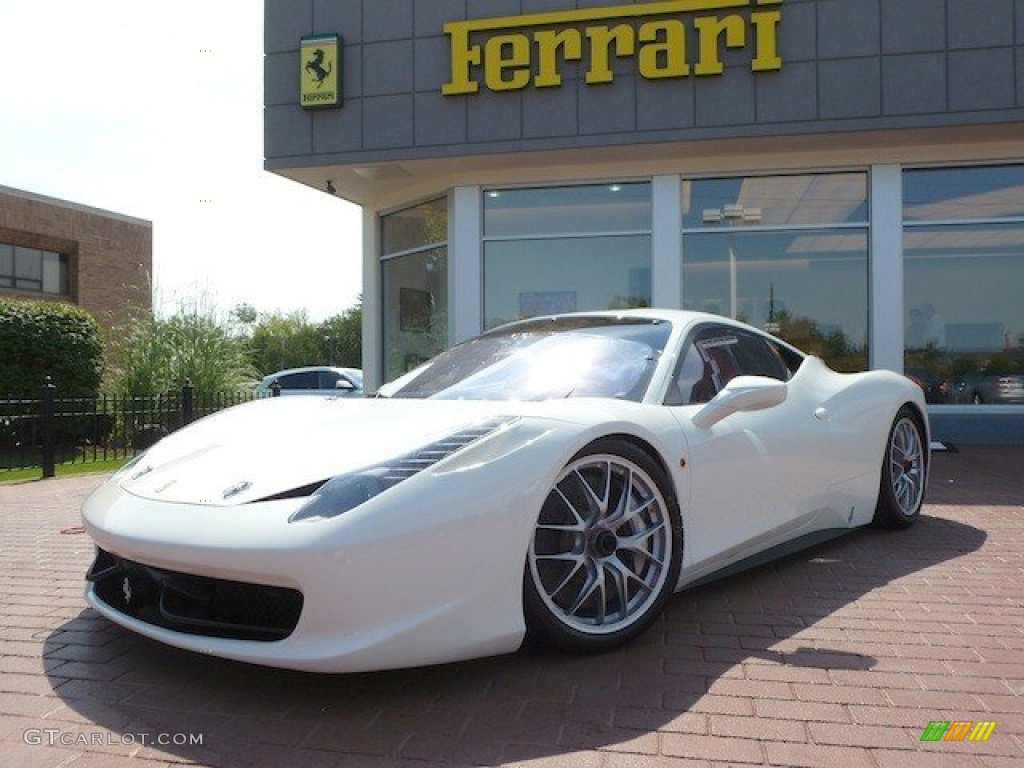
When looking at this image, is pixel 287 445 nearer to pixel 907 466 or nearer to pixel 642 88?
pixel 907 466

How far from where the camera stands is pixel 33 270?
933 inches

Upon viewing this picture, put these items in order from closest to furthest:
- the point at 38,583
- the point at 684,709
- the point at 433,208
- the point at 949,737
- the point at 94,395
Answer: the point at 949,737
the point at 684,709
the point at 38,583
the point at 433,208
the point at 94,395

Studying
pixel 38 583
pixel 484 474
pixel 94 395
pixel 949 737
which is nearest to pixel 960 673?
pixel 949 737

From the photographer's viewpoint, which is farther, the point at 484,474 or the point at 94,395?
the point at 94,395

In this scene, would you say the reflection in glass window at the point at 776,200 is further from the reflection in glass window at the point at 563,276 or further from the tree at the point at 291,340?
the tree at the point at 291,340

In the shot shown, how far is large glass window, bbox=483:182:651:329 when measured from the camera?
35.8 ft

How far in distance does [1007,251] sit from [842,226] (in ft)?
6.54

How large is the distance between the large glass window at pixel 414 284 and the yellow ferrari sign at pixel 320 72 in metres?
2.10

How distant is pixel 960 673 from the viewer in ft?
9.00

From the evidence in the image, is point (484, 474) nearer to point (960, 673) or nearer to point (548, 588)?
point (548, 588)

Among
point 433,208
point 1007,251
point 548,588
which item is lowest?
point 548,588

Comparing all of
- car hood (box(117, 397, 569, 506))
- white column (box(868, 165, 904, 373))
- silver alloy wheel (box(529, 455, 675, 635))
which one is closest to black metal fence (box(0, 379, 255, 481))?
car hood (box(117, 397, 569, 506))

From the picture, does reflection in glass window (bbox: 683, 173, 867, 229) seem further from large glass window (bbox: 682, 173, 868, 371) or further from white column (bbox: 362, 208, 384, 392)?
white column (bbox: 362, 208, 384, 392)

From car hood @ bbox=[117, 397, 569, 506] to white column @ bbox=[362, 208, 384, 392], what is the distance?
370 inches
